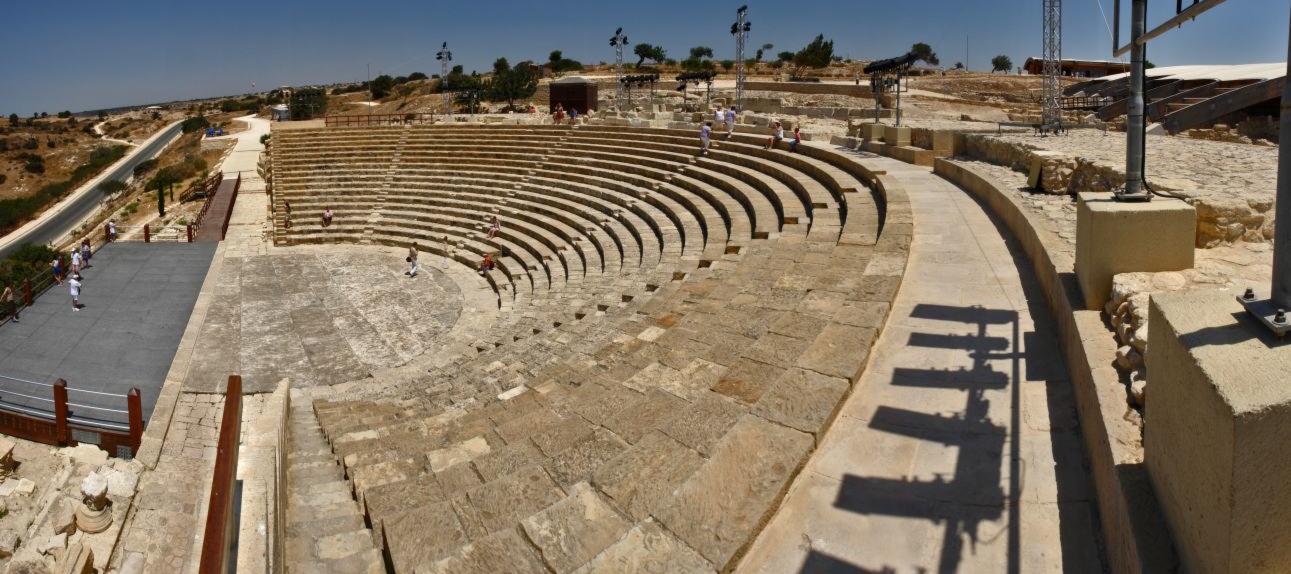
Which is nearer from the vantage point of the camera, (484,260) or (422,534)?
(422,534)

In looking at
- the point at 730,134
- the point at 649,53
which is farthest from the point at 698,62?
the point at 730,134

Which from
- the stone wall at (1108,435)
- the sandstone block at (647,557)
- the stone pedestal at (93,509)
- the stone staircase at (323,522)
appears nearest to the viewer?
the stone wall at (1108,435)

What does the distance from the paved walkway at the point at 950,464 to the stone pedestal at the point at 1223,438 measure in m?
0.76

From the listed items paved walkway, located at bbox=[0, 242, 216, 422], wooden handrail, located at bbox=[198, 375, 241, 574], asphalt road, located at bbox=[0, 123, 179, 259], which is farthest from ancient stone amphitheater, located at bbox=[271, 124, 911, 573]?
asphalt road, located at bbox=[0, 123, 179, 259]

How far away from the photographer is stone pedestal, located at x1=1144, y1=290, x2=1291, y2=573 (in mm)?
2350

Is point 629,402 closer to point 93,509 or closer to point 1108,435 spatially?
point 1108,435

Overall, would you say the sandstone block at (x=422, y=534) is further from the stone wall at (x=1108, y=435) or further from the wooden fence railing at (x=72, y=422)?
the wooden fence railing at (x=72, y=422)

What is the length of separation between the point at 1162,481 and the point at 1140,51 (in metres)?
3.88

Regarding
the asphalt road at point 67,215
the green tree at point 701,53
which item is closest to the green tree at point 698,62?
the green tree at point 701,53

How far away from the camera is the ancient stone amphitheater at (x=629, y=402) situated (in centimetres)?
362

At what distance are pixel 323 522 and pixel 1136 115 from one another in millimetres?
6475

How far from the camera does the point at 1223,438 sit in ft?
7.95

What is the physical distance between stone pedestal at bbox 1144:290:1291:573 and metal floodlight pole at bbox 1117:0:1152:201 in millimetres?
2779

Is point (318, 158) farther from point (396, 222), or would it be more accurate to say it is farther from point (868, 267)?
point (868, 267)
